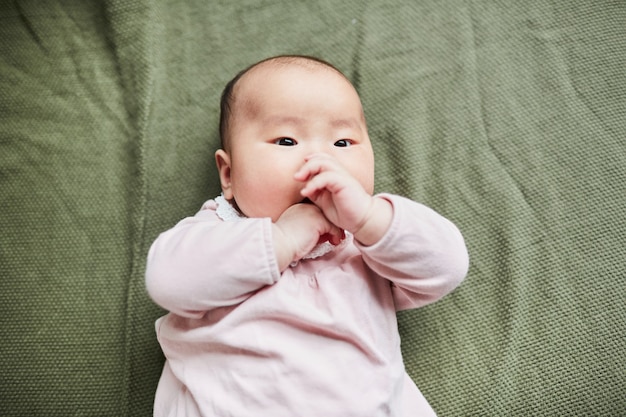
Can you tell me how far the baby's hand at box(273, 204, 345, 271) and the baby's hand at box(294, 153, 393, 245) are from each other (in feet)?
0.10

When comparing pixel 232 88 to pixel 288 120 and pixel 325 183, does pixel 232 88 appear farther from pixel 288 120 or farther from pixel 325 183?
pixel 325 183

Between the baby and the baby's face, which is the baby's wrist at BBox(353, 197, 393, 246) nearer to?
the baby

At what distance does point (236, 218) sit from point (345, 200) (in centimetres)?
26

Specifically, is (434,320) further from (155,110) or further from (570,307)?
(155,110)

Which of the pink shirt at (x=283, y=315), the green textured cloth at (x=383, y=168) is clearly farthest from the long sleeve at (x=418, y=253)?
the green textured cloth at (x=383, y=168)

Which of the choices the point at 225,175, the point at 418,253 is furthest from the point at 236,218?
the point at 418,253

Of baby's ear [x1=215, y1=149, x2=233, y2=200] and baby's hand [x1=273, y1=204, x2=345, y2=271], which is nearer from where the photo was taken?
baby's hand [x1=273, y1=204, x2=345, y2=271]

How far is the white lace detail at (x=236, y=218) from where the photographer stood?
38.1 inches

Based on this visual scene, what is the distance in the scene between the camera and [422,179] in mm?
1180

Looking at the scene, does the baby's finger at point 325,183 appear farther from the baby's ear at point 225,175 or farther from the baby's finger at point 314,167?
the baby's ear at point 225,175

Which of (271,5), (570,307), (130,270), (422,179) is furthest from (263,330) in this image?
(271,5)

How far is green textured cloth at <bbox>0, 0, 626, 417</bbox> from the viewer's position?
1062 millimetres

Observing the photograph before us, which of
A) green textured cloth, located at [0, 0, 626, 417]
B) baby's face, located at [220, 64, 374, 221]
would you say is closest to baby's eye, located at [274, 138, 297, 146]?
baby's face, located at [220, 64, 374, 221]

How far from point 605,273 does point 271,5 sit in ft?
3.12
